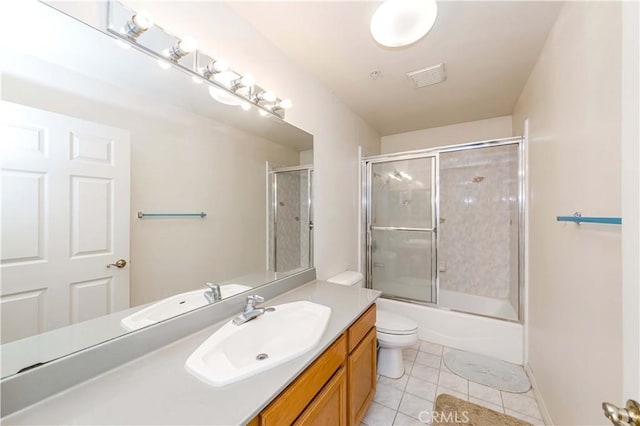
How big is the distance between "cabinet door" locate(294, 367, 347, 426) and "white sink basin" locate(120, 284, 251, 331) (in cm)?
64

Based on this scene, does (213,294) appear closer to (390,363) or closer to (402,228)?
(390,363)

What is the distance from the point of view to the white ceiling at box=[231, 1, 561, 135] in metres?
1.35

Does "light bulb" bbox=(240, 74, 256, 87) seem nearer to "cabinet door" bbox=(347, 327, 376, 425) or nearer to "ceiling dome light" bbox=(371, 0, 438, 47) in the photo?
"ceiling dome light" bbox=(371, 0, 438, 47)

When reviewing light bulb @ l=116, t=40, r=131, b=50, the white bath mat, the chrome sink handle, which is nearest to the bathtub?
the white bath mat

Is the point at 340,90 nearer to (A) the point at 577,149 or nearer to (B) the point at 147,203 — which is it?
(A) the point at 577,149

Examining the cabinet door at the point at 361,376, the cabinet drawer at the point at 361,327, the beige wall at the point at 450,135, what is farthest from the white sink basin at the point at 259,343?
the beige wall at the point at 450,135

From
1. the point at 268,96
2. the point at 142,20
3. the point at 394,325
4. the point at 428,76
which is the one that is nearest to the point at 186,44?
the point at 142,20

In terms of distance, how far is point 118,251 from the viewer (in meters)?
0.92

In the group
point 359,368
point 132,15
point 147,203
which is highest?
point 132,15

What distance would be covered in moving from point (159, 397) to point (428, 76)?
2.45 metres

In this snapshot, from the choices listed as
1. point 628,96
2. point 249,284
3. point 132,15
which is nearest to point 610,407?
point 628,96

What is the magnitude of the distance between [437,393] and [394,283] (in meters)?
1.27

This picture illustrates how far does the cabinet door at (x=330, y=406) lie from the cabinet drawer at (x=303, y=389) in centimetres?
3

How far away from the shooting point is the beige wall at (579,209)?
0.86 m
